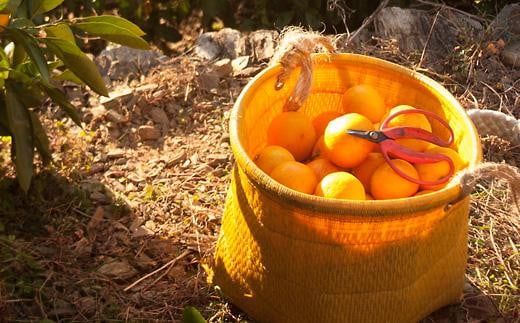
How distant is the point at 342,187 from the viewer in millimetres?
1640

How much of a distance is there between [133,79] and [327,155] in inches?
44.0

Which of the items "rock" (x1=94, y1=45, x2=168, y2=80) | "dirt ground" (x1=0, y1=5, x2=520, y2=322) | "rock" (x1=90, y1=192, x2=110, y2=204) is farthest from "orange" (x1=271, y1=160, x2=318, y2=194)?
"rock" (x1=94, y1=45, x2=168, y2=80)

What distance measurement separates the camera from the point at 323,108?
2.10 m

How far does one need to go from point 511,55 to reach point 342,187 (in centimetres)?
133

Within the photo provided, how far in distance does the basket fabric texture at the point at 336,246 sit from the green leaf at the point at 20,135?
49 centimetres

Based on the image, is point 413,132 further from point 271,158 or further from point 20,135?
point 20,135

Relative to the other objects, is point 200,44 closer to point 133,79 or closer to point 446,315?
point 133,79

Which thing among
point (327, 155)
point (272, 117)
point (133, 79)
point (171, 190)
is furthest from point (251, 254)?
point (133, 79)

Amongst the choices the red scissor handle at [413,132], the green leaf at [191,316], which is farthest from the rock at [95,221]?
the red scissor handle at [413,132]

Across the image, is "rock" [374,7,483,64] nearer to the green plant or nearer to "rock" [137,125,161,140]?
"rock" [137,125,161,140]

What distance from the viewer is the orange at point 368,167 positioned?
178 cm

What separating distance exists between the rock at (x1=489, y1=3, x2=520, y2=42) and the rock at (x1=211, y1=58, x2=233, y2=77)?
3.01ft

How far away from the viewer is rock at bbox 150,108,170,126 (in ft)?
8.37

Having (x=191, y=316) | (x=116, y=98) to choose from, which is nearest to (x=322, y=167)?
(x=191, y=316)
